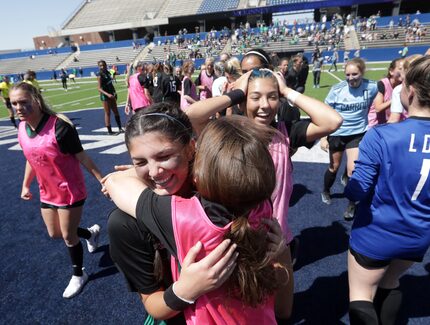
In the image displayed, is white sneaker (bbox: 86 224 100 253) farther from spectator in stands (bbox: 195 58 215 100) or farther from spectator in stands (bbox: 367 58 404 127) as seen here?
spectator in stands (bbox: 195 58 215 100)

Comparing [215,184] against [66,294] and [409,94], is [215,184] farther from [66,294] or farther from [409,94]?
[66,294]

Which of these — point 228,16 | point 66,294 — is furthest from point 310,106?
point 228,16

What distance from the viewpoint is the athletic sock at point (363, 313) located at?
2.08 metres

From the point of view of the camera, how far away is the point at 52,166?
3.05 m

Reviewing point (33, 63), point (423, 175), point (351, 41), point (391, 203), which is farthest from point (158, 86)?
point (33, 63)

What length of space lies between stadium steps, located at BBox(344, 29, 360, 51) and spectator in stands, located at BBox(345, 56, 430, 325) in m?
35.7

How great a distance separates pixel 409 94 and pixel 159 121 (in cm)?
153

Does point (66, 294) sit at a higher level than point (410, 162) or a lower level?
lower

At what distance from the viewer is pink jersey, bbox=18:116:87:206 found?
2.96 meters

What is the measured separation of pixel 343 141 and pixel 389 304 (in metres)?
2.67

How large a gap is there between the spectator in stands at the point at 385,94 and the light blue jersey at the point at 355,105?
12.4 inches

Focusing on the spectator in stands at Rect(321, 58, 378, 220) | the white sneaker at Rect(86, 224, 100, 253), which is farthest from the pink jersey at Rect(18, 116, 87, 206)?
the spectator in stands at Rect(321, 58, 378, 220)

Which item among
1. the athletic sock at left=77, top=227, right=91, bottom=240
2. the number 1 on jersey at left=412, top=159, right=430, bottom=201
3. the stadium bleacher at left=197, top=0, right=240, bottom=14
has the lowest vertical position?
the athletic sock at left=77, top=227, right=91, bottom=240

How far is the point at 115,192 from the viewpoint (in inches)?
56.8
